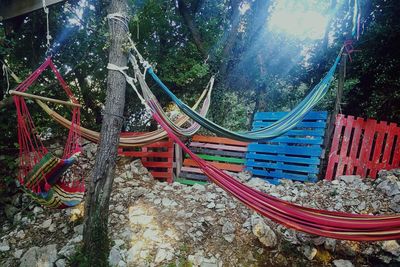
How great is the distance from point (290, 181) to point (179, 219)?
1307 mm

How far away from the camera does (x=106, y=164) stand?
1899mm

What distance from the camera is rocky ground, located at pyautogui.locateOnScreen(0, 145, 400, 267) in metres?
2.08

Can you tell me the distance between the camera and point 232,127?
605 cm

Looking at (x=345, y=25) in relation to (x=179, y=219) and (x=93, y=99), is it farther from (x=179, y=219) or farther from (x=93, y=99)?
(x=93, y=99)

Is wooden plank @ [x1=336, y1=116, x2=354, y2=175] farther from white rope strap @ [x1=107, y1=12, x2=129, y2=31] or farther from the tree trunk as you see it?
white rope strap @ [x1=107, y1=12, x2=129, y2=31]

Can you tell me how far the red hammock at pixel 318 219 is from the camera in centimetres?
148

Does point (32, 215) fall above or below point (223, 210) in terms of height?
below

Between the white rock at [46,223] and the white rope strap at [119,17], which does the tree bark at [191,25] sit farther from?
the white rock at [46,223]

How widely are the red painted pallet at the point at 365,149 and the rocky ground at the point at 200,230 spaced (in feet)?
0.44

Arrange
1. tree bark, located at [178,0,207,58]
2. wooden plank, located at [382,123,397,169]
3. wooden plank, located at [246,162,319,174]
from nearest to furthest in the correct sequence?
wooden plank, located at [382,123,397,169] → wooden plank, located at [246,162,319,174] → tree bark, located at [178,0,207,58]

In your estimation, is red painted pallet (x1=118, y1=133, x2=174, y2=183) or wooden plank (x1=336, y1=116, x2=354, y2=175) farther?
red painted pallet (x1=118, y1=133, x2=174, y2=183)

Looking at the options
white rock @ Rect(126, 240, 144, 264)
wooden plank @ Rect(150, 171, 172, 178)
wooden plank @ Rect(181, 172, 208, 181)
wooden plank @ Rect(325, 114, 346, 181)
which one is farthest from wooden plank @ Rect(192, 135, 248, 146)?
white rock @ Rect(126, 240, 144, 264)

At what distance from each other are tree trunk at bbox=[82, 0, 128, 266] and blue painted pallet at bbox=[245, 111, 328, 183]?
1825mm

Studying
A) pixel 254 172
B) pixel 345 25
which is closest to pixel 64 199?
pixel 254 172
